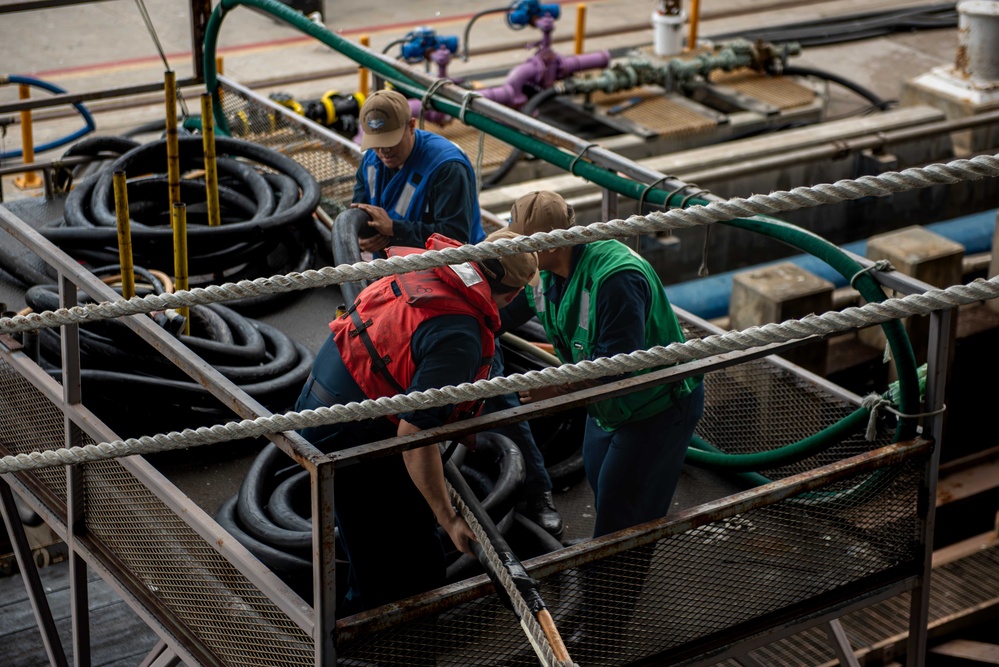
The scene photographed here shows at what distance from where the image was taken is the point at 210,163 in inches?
217

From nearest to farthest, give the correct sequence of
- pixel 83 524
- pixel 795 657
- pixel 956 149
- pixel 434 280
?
1. pixel 434 280
2. pixel 83 524
3. pixel 795 657
4. pixel 956 149

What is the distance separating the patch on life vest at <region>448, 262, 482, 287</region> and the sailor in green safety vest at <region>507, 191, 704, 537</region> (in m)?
0.55

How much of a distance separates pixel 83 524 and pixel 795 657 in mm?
3806

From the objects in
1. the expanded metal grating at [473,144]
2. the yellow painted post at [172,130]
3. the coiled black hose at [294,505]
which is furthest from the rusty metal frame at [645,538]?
the expanded metal grating at [473,144]

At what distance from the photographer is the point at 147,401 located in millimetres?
4871

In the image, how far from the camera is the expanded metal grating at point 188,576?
11.7 feet

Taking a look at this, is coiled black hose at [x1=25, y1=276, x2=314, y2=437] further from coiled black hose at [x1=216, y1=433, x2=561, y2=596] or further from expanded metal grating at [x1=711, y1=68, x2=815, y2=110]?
expanded metal grating at [x1=711, y1=68, x2=815, y2=110]

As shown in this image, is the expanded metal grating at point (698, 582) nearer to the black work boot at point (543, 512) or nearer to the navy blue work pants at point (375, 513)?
the navy blue work pants at point (375, 513)

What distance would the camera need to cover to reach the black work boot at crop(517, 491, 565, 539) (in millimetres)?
4746

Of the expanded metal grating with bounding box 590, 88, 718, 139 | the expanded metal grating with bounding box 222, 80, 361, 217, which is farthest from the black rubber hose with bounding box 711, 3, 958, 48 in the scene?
the expanded metal grating with bounding box 222, 80, 361, 217

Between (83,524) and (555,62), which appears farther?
(555,62)

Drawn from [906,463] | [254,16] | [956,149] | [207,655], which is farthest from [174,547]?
[254,16]

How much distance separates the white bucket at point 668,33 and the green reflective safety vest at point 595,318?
977 centimetres

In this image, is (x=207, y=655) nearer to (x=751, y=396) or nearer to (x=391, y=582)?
(x=391, y=582)
